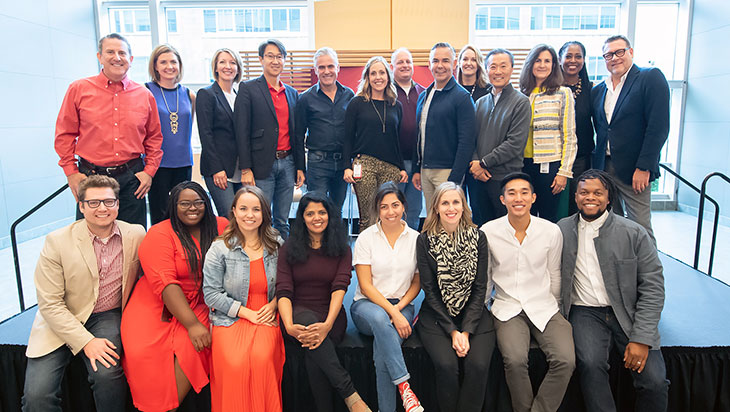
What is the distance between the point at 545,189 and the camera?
294cm

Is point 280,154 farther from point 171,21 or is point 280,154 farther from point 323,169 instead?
point 171,21

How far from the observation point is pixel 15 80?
544 centimetres

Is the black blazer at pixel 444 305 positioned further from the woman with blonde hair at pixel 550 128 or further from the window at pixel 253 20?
the window at pixel 253 20

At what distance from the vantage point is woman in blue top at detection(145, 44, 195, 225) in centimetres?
306

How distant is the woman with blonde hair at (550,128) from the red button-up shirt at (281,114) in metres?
1.76

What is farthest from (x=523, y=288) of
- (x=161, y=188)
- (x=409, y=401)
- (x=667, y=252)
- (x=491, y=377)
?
(x=667, y=252)

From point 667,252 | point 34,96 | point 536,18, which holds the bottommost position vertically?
point 667,252

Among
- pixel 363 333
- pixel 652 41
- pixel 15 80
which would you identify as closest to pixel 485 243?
pixel 363 333

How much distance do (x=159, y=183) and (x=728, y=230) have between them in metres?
7.20

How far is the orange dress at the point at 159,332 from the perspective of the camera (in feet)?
6.82

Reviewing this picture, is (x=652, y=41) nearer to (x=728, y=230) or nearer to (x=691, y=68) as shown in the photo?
(x=691, y=68)

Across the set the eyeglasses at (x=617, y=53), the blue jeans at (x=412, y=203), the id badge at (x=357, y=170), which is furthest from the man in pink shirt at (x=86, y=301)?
the eyeglasses at (x=617, y=53)

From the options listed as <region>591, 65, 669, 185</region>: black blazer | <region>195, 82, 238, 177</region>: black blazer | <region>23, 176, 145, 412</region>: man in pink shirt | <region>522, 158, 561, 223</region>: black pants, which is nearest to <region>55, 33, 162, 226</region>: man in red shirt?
<region>195, 82, 238, 177</region>: black blazer

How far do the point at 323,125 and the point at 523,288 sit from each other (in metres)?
1.85
